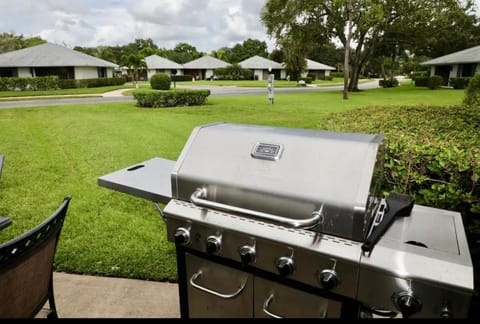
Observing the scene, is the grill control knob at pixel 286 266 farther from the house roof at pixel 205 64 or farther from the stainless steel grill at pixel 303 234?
the house roof at pixel 205 64

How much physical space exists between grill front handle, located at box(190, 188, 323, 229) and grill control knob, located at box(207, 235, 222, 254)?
0.16 meters

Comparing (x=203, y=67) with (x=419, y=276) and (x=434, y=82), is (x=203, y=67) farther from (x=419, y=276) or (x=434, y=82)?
(x=419, y=276)

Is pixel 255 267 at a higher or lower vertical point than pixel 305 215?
lower

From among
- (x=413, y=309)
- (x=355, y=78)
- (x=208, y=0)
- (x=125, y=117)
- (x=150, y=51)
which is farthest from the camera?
(x=150, y=51)

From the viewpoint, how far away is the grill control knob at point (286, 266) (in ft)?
4.31

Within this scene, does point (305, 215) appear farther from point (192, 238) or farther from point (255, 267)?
point (192, 238)

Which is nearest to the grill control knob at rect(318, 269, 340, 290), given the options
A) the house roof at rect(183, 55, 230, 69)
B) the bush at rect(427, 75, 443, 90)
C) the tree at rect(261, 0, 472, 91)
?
the tree at rect(261, 0, 472, 91)

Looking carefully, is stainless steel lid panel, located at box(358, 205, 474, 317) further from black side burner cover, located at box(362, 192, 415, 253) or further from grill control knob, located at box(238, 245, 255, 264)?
grill control knob, located at box(238, 245, 255, 264)

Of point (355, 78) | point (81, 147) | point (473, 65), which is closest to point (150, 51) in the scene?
point (355, 78)

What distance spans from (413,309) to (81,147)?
7.45 m

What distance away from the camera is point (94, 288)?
259cm

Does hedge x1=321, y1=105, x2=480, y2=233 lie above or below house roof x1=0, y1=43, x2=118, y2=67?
below

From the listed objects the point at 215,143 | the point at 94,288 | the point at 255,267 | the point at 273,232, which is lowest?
the point at 94,288

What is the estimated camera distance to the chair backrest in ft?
3.77
